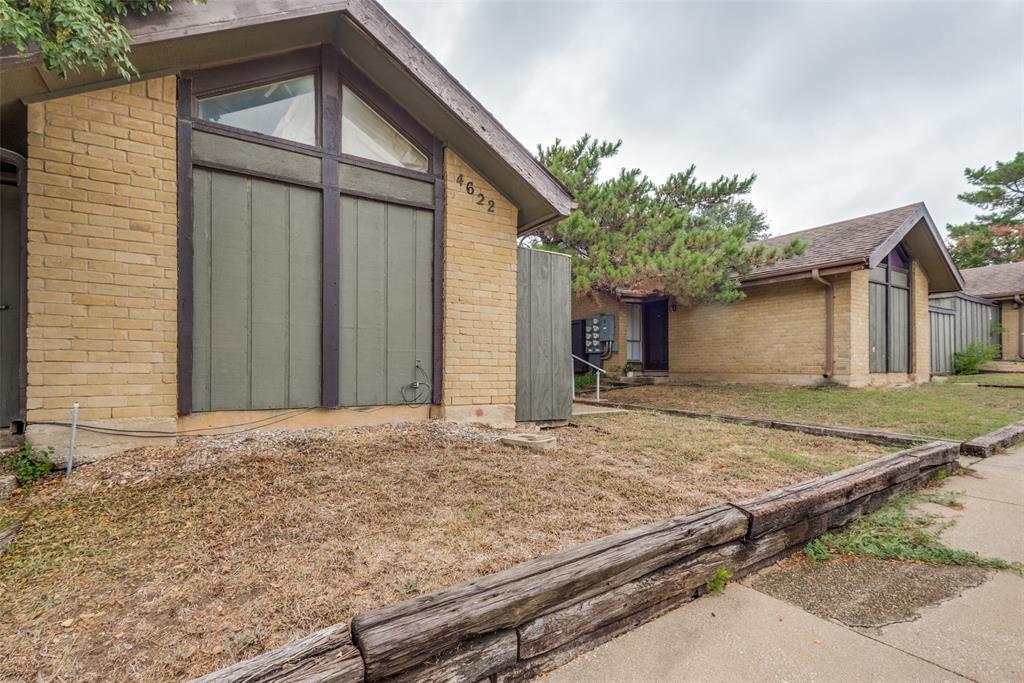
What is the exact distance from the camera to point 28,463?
288 centimetres

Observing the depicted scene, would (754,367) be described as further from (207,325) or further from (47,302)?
(47,302)

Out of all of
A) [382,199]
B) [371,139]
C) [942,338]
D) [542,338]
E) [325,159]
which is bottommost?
[542,338]

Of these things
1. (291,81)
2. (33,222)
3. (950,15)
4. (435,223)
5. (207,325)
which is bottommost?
(207,325)

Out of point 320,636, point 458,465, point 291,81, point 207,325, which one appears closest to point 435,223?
point 291,81

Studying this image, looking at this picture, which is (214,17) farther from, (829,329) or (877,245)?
(829,329)

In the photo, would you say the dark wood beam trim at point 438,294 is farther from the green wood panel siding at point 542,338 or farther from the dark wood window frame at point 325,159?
the green wood panel siding at point 542,338

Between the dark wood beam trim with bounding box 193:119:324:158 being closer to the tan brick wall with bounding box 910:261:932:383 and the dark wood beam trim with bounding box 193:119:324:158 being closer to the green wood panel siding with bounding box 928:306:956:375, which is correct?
the tan brick wall with bounding box 910:261:932:383

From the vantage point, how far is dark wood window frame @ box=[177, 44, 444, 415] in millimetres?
3506

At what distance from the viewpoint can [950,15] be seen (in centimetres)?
923

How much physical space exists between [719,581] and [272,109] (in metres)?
4.90

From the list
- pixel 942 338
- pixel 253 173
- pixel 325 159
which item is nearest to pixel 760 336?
pixel 942 338

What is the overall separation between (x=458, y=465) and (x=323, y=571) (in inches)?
61.5

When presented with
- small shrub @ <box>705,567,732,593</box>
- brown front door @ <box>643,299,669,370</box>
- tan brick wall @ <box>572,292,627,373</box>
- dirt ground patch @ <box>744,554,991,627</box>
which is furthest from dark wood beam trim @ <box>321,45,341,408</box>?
brown front door @ <box>643,299,669,370</box>

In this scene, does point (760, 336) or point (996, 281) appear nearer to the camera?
point (760, 336)
